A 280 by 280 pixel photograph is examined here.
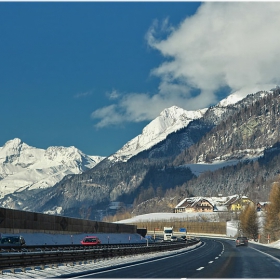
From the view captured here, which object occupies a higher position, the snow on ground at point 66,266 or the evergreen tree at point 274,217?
the evergreen tree at point 274,217

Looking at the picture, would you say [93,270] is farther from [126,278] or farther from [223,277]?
[223,277]

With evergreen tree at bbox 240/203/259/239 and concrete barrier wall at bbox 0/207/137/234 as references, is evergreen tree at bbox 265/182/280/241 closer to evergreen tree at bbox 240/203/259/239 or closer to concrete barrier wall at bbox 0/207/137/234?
evergreen tree at bbox 240/203/259/239

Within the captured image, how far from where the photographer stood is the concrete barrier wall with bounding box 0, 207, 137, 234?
6081cm

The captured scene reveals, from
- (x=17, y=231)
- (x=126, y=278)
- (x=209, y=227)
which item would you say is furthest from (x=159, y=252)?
(x=209, y=227)

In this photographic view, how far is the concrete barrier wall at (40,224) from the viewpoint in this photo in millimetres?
60812

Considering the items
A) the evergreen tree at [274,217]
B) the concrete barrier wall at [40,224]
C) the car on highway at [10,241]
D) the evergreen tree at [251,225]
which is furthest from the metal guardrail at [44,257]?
the evergreen tree at [251,225]

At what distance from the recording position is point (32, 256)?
1214 inches

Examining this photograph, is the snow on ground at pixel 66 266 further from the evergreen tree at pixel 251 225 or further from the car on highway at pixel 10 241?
the evergreen tree at pixel 251 225

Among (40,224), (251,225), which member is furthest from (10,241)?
(251,225)

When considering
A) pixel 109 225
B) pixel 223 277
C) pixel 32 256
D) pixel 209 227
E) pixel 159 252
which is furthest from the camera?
pixel 209 227

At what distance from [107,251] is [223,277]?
17854mm

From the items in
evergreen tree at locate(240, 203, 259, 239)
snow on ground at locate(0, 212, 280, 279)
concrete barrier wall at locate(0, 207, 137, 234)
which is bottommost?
snow on ground at locate(0, 212, 280, 279)

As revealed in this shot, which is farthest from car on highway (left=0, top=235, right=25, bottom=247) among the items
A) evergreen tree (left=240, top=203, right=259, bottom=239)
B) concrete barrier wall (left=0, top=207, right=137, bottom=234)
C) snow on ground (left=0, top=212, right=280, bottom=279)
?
evergreen tree (left=240, top=203, right=259, bottom=239)

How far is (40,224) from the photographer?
70562mm
